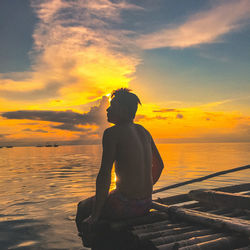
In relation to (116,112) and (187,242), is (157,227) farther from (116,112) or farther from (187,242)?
(116,112)

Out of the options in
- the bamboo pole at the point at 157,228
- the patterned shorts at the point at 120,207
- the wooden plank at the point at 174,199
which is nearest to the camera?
the bamboo pole at the point at 157,228

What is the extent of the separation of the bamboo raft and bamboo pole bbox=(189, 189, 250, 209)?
0.06 ft

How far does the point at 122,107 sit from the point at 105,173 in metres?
1.09

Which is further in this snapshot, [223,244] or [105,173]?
[105,173]

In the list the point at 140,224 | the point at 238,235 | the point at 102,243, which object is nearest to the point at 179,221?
the point at 140,224

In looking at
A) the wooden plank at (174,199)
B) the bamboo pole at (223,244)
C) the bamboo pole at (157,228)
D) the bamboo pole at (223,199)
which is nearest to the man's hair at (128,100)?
the bamboo pole at (157,228)

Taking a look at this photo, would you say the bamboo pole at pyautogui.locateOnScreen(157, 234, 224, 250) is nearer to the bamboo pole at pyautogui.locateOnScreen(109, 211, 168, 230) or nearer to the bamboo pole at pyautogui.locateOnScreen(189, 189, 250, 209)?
the bamboo pole at pyautogui.locateOnScreen(109, 211, 168, 230)

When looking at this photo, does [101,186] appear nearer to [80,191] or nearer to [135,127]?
[135,127]

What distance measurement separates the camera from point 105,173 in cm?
395

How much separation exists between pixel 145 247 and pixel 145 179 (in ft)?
4.10

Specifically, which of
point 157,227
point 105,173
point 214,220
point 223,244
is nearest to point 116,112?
point 105,173

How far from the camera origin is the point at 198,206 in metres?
5.92

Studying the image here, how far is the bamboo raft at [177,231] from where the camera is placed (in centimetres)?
307

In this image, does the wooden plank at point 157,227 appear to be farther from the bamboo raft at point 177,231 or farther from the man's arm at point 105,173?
the man's arm at point 105,173
